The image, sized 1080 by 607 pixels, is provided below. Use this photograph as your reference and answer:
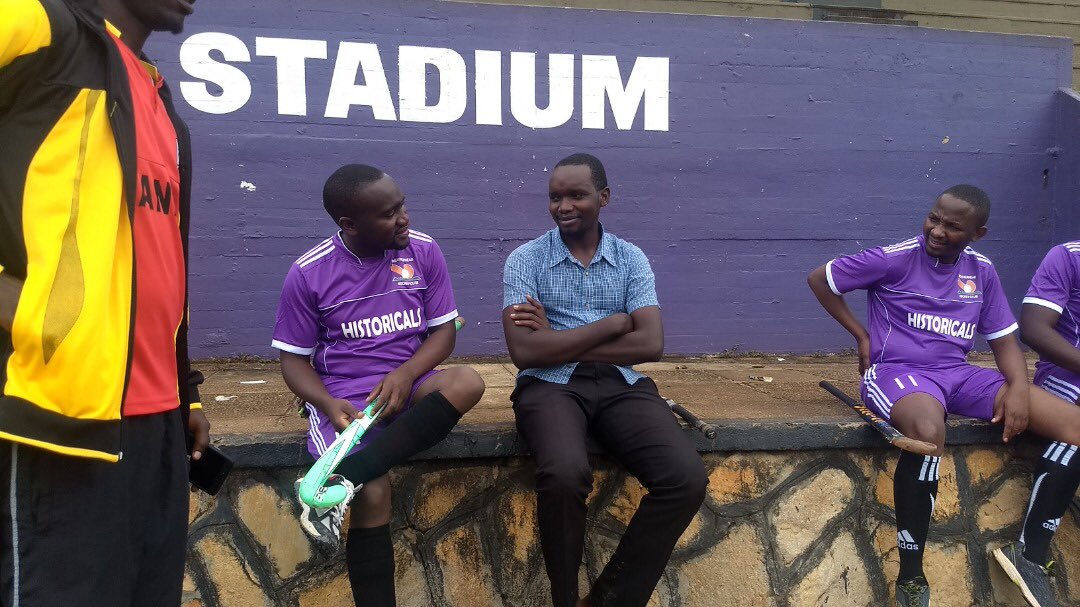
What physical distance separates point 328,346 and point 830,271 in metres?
2.27

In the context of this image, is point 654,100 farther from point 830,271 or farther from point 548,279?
point 548,279

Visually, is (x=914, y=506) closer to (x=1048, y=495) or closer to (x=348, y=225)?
(x=1048, y=495)

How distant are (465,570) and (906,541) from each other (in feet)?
5.66

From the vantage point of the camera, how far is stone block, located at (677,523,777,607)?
323cm

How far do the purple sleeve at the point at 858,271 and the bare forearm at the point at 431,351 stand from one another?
71.9 inches

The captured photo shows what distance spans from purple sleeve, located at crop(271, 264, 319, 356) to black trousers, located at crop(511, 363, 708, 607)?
33.2 inches

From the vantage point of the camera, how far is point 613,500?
3.19 meters

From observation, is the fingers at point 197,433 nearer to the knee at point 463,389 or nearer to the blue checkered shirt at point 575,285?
the knee at point 463,389

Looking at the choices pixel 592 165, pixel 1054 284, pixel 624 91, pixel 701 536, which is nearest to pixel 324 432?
pixel 592 165

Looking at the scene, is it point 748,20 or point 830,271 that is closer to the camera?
point 830,271

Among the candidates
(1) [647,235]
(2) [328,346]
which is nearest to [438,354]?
(2) [328,346]

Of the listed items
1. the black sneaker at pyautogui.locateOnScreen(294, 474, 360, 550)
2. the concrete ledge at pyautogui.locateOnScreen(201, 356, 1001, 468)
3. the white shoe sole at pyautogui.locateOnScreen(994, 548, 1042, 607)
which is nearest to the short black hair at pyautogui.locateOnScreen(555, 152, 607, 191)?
the concrete ledge at pyautogui.locateOnScreen(201, 356, 1001, 468)

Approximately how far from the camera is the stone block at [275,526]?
2963 millimetres

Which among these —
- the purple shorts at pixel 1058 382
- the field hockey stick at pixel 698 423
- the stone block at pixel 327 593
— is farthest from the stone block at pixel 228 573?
the purple shorts at pixel 1058 382
